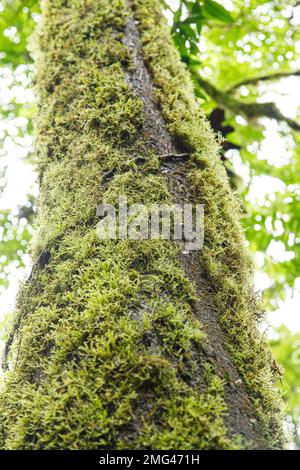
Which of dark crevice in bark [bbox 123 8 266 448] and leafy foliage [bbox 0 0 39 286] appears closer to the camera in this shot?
dark crevice in bark [bbox 123 8 266 448]

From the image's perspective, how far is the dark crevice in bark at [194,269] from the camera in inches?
45.3

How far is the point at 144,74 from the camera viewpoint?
7.17 feet

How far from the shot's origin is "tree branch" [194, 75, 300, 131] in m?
4.70

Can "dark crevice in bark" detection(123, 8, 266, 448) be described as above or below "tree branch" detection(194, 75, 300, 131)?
below

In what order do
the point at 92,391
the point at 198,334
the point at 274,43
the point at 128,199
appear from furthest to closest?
the point at 274,43 < the point at 128,199 < the point at 198,334 < the point at 92,391

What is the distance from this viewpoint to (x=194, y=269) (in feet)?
4.88

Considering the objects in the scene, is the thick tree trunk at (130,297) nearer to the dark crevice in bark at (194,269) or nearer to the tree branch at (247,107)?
the dark crevice in bark at (194,269)

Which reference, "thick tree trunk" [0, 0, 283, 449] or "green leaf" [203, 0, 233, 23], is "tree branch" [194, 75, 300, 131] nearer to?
"green leaf" [203, 0, 233, 23]

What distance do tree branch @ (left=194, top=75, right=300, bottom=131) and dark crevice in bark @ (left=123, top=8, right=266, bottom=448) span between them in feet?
8.19

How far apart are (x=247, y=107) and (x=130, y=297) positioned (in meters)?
4.09

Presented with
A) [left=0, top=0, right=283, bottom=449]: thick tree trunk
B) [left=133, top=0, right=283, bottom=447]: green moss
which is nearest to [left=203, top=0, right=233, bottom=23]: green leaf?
[left=133, top=0, right=283, bottom=447]: green moss
